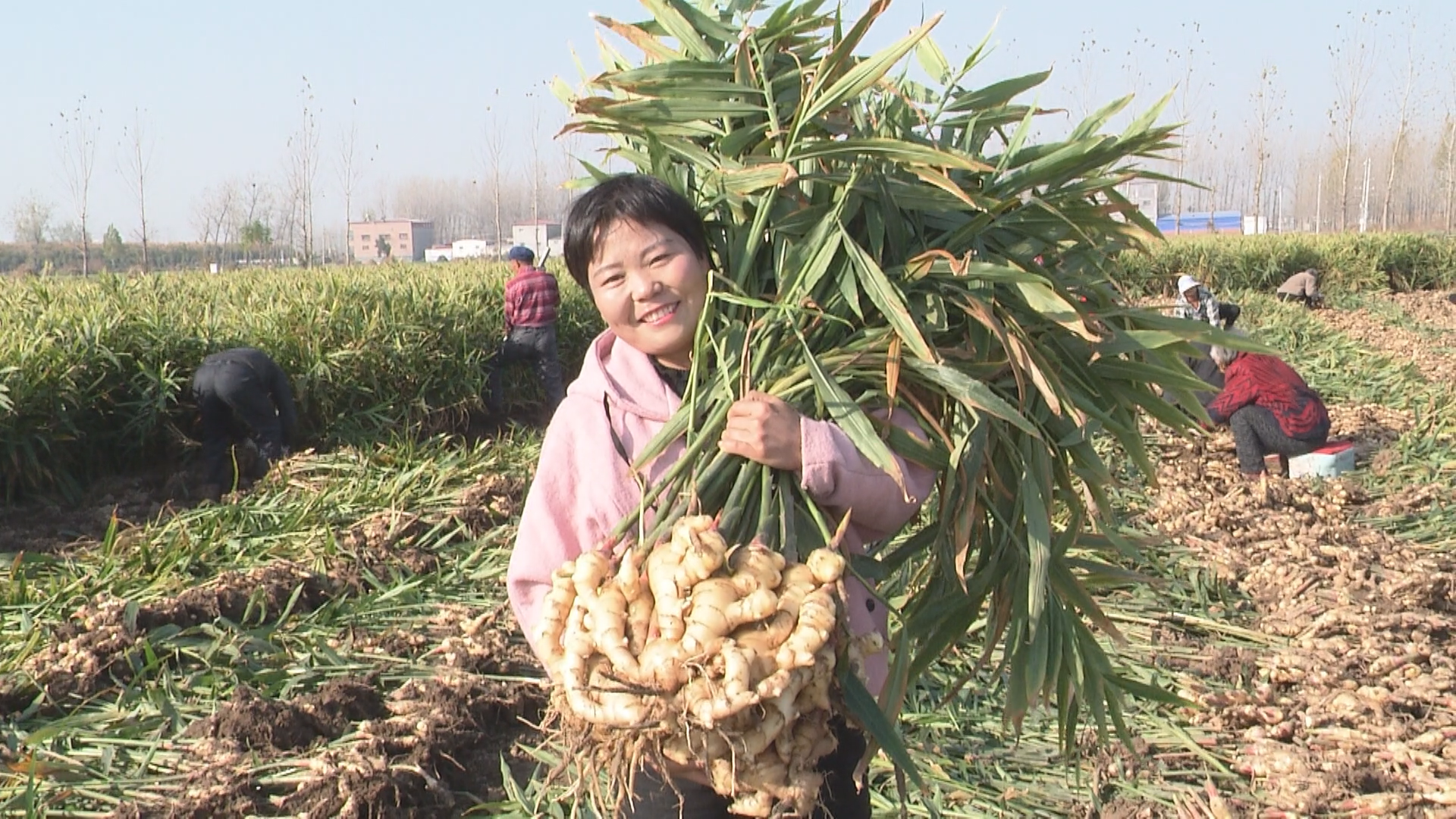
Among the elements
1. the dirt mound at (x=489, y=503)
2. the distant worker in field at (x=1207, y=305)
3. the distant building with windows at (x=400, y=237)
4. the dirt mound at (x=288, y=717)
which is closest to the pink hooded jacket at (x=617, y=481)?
the dirt mound at (x=288, y=717)

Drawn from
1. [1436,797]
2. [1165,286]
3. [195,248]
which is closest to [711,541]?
[1436,797]

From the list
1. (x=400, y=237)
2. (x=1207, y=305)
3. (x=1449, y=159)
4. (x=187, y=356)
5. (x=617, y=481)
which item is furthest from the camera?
(x=400, y=237)

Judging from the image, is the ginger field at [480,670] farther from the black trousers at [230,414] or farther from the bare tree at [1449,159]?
the bare tree at [1449,159]

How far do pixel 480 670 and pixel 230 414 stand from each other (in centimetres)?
357

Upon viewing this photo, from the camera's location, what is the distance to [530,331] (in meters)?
8.31

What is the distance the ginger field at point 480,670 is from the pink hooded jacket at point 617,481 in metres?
0.29

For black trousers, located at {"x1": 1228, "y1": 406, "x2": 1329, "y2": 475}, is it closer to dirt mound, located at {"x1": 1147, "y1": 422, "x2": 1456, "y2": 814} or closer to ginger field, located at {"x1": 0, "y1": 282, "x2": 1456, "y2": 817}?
ginger field, located at {"x1": 0, "y1": 282, "x2": 1456, "y2": 817}

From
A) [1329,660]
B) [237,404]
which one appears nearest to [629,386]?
[1329,660]

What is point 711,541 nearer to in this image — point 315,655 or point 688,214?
point 688,214

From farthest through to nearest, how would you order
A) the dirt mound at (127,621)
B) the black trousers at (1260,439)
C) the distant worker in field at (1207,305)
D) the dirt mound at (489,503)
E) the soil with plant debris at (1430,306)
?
the soil with plant debris at (1430,306) < the distant worker in field at (1207,305) < the black trousers at (1260,439) < the dirt mound at (489,503) < the dirt mound at (127,621)

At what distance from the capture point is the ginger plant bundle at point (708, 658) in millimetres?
1226

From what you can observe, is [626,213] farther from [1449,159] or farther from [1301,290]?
[1449,159]

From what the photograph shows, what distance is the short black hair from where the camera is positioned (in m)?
1.58

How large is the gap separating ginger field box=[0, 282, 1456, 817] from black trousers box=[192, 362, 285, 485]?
2.13 ft
